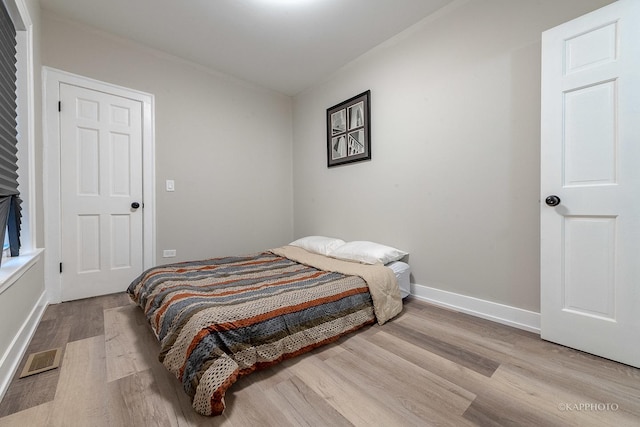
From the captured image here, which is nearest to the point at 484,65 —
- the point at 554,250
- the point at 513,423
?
the point at 554,250

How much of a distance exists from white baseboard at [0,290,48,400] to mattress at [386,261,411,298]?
7.65 ft

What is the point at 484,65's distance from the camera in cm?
196

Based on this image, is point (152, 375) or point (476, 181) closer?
A: point (152, 375)

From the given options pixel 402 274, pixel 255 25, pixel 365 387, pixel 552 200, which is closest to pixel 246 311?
pixel 365 387

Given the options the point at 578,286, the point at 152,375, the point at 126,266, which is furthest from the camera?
the point at 126,266

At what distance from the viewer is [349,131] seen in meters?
2.99

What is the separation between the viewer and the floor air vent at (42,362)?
132cm

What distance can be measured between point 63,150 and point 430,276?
3458 millimetres

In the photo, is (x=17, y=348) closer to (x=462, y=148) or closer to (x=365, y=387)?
(x=365, y=387)

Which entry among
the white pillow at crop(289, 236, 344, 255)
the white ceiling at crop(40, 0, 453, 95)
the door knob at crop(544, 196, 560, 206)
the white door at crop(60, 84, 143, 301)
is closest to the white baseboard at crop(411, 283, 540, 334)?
the door knob at crop(544, 196, 560, 206)

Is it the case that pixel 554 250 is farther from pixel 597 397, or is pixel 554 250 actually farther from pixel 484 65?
pixel 484 65

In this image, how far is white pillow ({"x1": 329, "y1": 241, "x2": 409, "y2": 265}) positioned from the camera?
228 centimetres

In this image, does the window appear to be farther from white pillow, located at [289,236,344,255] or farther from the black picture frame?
the black picture frame

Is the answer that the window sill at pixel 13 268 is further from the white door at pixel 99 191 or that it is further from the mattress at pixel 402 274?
the mattress at pixel 402 274
